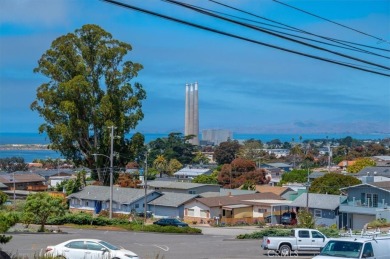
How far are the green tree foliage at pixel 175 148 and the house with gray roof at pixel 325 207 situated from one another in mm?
87193

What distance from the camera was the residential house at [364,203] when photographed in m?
61.5

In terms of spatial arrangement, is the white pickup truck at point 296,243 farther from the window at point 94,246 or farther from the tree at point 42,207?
the tree at point 42,207

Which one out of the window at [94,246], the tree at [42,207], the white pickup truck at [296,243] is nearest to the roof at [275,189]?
the tree at [42,207]

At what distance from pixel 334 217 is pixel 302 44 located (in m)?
53.7

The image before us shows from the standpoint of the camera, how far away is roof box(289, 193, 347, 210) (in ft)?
213

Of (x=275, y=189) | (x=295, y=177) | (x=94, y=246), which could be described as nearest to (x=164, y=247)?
(x=94, y=246)

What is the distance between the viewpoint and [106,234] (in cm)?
4638

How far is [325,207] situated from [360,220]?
3695mm

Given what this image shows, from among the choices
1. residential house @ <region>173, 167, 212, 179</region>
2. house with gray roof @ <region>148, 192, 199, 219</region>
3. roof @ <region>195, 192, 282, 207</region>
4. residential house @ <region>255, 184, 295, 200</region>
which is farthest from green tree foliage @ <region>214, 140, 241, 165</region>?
house with gray roof @ <region>148, 192, 199, 219</region>

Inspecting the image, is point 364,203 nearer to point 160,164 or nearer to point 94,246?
point 94,246

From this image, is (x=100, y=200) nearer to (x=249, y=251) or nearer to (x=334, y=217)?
(x=334, y=217)

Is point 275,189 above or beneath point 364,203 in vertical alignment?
above

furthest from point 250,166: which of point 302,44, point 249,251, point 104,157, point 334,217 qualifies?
point 302,44

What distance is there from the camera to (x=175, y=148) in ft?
514
